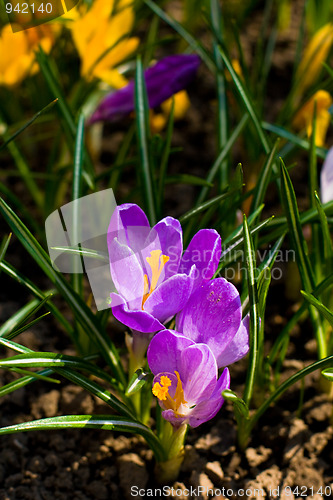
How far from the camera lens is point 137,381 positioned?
0.85 metres

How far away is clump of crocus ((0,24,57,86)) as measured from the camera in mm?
1433

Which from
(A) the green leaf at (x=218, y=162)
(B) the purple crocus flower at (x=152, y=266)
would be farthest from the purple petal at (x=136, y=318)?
(A) the green leaf at (x=218, y=162)

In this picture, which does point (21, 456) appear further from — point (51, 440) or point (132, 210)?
point (132, 210)

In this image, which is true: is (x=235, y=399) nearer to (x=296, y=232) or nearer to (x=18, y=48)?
(x=296, y=232)

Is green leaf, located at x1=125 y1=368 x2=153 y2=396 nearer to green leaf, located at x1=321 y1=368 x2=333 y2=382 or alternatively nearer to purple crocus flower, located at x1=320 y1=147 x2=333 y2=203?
green leaf, located at x1=321 y1=368 x2=333 y2=382

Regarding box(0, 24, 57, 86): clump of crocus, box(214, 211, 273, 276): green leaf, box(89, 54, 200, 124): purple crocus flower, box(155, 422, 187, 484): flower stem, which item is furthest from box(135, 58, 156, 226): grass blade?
box(155, 422, 187, 484): flower stem

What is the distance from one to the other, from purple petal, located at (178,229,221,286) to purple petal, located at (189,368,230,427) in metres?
0.15

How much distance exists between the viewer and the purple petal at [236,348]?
86cm

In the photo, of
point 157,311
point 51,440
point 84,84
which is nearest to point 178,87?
point 84,84

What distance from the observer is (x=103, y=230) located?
1.41 metres

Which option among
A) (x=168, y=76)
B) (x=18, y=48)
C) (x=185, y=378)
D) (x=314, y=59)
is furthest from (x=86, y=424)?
(x=314, y=59)

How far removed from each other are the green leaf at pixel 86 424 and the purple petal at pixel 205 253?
264 mm

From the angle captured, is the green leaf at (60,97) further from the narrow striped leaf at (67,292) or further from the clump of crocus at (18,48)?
the narrow striped leaf at (67,292)

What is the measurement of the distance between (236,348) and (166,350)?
0.11 metres
